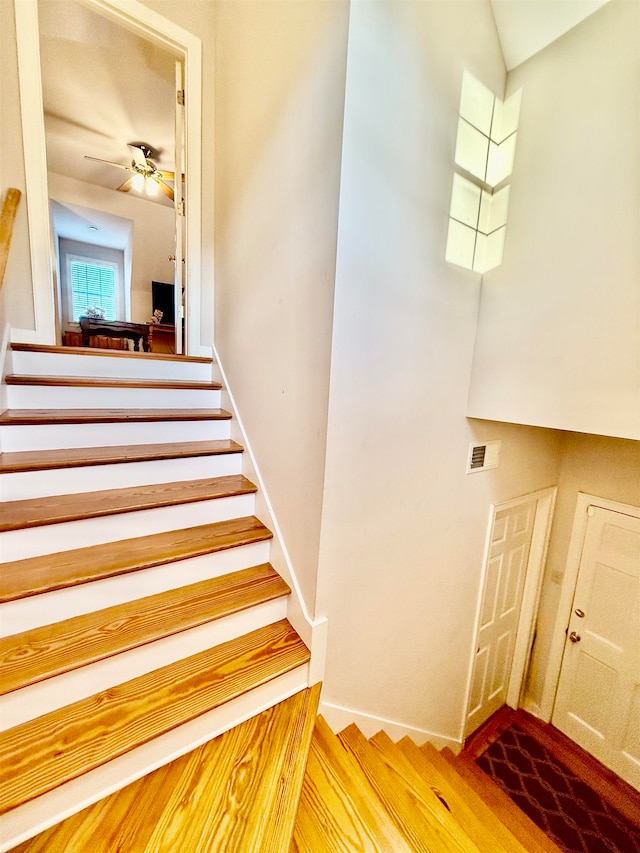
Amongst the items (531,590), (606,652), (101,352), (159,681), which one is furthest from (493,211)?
(606,652)

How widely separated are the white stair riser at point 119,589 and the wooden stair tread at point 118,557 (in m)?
0.03

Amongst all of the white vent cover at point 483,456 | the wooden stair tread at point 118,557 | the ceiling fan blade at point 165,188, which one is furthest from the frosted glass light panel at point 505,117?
the ceiling fan blade at point 165,188

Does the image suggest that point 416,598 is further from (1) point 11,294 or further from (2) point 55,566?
(1) point 11,294

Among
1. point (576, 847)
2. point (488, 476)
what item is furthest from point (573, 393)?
point (576, 847)

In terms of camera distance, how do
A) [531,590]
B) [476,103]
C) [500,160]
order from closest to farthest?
1. [476,103]
2. [500,160]
3. [531,590]

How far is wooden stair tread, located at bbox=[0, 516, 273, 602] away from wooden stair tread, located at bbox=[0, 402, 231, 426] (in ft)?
1.94

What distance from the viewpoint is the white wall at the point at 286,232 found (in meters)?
1.13

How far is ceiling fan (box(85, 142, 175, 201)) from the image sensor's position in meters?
3.72

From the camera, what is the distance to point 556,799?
212 cm

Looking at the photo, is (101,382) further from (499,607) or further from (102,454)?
(499,607)

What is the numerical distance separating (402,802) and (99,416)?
6.54 feet

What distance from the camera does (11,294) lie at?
1880 mm

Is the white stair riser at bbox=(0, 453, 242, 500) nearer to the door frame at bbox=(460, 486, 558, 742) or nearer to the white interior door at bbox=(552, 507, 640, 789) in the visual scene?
the door frame at bbox=(460, 486, 558, 742)

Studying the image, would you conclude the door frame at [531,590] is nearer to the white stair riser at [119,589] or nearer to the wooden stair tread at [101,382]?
the white stair riser at [119,589]
